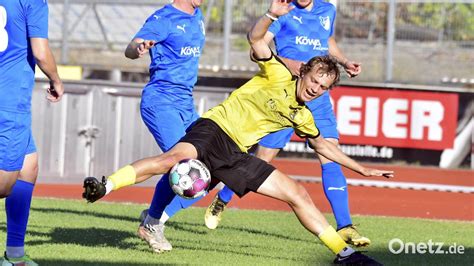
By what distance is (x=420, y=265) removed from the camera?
8.40 meters

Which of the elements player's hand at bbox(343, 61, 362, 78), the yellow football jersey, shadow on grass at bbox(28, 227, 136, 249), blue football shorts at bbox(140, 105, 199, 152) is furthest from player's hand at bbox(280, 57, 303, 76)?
shadow on grass at bbox(28, 227, 136, 249)

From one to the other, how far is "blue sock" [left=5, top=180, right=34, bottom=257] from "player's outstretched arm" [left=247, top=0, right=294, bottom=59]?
6.06 feet

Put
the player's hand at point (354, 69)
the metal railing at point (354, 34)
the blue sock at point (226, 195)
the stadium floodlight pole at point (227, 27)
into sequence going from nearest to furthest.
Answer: the player's hand at point (354, 69) < the blue sock at point (226, 195) < the metal railing at point (354, 34) < the stadium floodlight pole at point (227, 27)

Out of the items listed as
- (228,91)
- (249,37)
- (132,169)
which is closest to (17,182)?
(132,169)

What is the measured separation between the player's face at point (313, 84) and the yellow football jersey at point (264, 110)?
0.31 feet

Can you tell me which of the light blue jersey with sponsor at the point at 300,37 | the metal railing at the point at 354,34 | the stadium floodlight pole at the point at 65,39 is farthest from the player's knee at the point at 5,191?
the stadium floodlight pole at the point at 65,39

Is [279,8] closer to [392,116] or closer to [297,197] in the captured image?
[297,197]

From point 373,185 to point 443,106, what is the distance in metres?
1.70

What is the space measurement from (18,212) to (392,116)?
1052 cm

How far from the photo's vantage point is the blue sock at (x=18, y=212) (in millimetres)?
7312

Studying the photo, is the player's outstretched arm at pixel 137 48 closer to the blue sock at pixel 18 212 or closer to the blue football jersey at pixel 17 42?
the blue football jersey at pixel 17 42

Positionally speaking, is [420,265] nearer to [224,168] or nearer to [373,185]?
[224,168]

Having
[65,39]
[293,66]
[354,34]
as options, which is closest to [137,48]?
[293,66]

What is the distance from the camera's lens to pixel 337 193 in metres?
9.76
